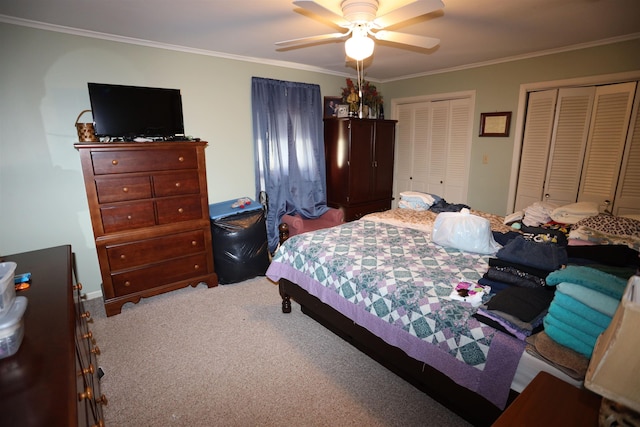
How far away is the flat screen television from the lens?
266 centimetres

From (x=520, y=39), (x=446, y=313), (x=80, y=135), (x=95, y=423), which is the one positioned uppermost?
(x=520, y=39)

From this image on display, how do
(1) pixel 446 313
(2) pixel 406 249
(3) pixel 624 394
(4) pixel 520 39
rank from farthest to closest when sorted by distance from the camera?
1. (4) pixel 520 39
2. (2) pixel 406 249
3. (1) pixel 446 313
4. (3) pixel 624 394

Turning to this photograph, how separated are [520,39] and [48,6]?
156 inches

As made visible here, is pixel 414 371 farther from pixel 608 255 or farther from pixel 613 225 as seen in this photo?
pixel 613 225

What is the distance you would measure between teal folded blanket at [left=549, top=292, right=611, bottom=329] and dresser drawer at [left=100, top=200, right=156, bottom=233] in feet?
10.1

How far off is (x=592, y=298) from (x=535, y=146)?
3.36m

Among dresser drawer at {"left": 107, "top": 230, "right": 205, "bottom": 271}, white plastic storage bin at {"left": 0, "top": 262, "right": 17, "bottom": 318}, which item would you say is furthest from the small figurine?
white plastic storage bin at {"left": 0, "top": 262, "right": 17, "bottom": 318}

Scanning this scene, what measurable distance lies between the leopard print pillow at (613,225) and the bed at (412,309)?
2.07ft

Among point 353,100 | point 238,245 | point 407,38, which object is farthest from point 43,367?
point 353,100

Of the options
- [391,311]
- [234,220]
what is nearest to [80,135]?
[234,220]

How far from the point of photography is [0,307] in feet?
3.63

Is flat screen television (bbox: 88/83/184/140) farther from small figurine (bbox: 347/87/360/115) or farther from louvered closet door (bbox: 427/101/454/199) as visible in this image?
louvered closet door (bbox: 427/101/454/199)

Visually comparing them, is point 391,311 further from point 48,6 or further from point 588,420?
point 48,6

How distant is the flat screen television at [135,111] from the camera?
8.74 ft
